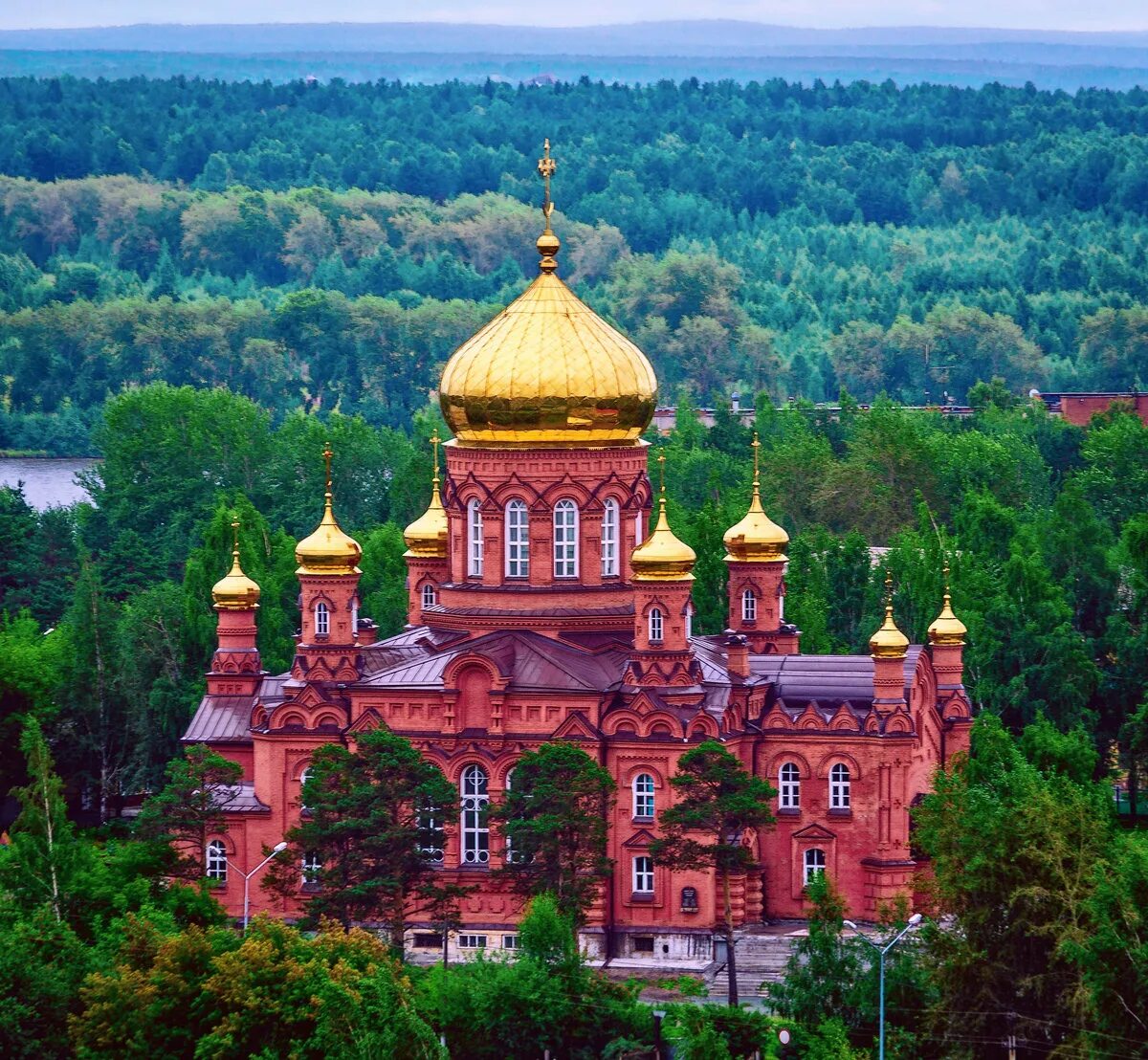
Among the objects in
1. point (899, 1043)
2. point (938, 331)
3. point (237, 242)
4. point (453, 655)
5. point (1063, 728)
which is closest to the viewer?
point (899, 1043)

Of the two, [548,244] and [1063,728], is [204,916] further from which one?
[1063,728]

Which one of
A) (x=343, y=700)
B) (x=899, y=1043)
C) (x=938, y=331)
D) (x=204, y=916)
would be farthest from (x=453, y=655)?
(x=938, y=331)

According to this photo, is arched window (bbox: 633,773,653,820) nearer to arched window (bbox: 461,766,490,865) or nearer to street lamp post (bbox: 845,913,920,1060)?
arched window (bbox: 461,766,490,865)

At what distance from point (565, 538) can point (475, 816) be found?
471 cm

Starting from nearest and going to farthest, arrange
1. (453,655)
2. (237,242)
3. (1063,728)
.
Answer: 1. (453,655)
2. (1063,728)
3. (237,242)

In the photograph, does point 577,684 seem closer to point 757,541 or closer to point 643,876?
point 643,876

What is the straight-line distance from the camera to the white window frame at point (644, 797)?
59.8 m

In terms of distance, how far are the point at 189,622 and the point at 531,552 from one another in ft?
36.7

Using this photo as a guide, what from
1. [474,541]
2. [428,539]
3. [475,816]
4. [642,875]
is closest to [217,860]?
[475,816]

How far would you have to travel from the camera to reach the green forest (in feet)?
169

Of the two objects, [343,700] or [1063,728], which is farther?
[1063,728]

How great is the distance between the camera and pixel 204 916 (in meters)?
56.2

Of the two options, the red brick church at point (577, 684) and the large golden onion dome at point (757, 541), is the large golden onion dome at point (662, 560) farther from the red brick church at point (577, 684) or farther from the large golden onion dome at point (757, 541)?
the large golden onion dome at point (757, 541)

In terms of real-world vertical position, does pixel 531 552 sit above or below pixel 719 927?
above
